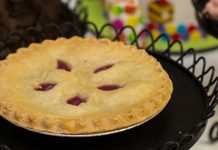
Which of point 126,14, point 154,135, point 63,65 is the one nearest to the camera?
point 154,135

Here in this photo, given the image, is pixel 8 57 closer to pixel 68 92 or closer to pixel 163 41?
pixel 68 92

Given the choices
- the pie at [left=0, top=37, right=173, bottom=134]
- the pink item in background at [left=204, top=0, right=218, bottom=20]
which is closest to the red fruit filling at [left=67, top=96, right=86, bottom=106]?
the pie at [left=0, top=37, right=173, bottom=134]

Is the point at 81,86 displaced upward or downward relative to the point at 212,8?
downward

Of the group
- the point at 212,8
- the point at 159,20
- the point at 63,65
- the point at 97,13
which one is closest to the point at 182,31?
the point at 159,20

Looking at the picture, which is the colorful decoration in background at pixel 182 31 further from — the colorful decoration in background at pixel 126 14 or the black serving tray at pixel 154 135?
the black serving tray at pixel 154 135

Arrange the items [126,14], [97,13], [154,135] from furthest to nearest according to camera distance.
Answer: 1. [97,13]
2. [126,14]
3. [154,135]

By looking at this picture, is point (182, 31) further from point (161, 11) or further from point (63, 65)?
point (63, 65)
